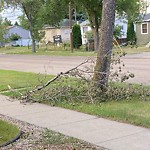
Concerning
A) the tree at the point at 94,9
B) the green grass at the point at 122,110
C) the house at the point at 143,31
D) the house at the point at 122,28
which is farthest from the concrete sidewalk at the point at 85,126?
the house at the point at 143,31

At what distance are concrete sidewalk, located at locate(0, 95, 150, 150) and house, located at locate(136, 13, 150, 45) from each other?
135 feet

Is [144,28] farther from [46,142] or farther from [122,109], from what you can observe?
[46,142]

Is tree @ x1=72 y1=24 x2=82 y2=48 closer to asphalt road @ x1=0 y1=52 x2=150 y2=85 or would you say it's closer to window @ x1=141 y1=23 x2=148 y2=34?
window @ x1=141 y1=23 x2=148 y2=34

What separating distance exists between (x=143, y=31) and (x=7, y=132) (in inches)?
1760

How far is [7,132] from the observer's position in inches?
282

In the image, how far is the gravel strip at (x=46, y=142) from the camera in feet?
20.4

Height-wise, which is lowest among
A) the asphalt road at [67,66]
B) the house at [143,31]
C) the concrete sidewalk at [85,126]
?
the asphalt road at [67,66]

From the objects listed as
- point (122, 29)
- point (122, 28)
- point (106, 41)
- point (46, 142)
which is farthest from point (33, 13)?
point (46, 142)

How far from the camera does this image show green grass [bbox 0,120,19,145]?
670 cm

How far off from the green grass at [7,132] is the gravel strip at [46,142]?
0.15 metres

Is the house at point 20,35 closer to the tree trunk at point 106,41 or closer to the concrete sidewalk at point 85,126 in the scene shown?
the tree trunk at point 106,41

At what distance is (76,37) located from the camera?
50531 millimetres

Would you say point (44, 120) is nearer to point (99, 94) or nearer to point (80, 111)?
point (80, 111)

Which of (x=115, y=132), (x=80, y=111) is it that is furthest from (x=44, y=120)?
(x=115, y=132)
